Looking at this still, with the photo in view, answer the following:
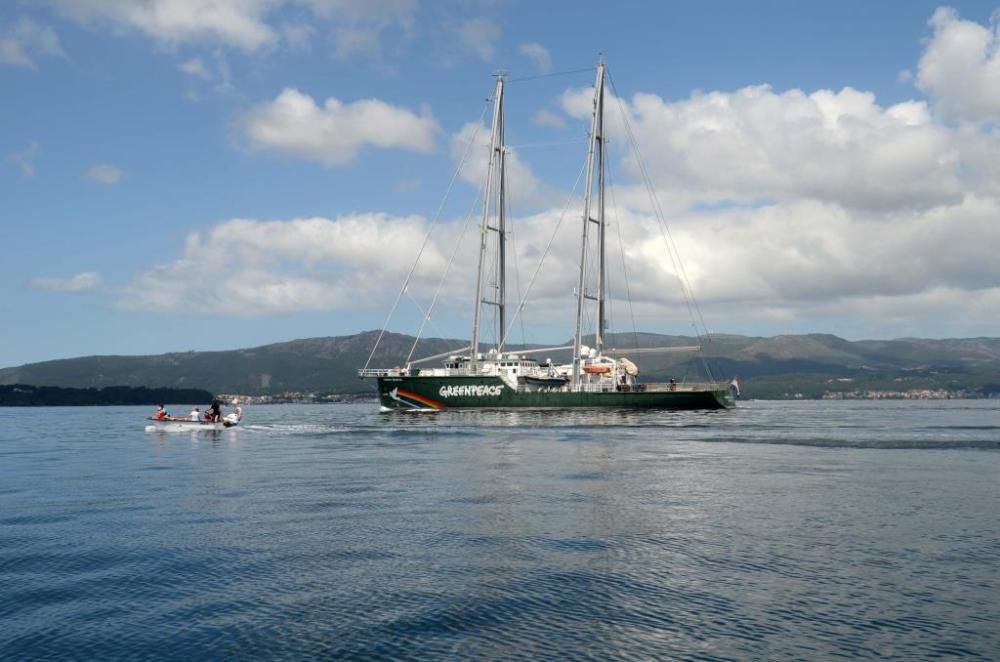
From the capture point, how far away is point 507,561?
21484 mm

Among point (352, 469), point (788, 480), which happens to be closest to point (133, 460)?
point (352, 469)

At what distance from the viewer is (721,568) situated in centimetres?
2059

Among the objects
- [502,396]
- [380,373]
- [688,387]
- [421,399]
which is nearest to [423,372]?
[421,399]

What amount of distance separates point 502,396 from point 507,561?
81543 millimetres

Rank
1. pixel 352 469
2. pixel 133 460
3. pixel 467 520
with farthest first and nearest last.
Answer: pixel 133 460, pixel 352 469, pixel 467 520

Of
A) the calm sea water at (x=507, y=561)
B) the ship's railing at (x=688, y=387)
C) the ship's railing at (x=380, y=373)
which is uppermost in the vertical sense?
the ship's railing at (x=380, y=373)

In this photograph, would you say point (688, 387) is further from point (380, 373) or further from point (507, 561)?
point (507, 561)

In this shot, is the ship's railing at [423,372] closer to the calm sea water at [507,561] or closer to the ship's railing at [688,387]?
the ship's railing at [688,387]

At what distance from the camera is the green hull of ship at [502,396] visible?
102188 millimetres

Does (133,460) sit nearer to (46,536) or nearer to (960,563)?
(46,536)

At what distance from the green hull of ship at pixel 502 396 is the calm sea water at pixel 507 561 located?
2226 inches

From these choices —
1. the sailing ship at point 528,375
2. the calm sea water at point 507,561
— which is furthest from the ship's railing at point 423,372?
the calm sea water at point 507,561

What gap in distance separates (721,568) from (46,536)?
19.8 m

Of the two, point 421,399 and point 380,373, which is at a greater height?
point 380,373
